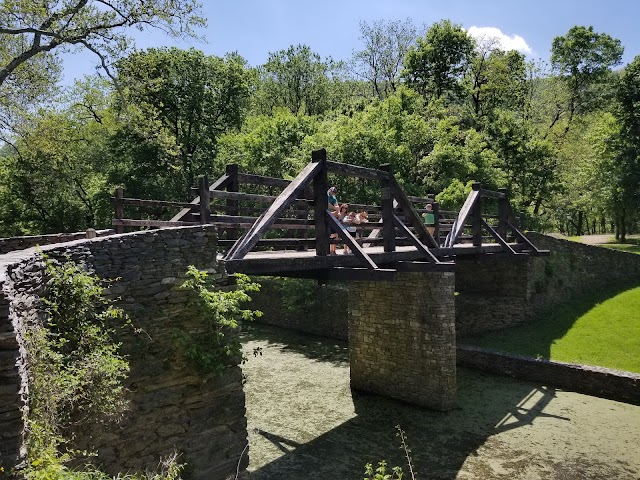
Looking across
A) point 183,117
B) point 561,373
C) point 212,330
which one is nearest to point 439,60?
point 183,117

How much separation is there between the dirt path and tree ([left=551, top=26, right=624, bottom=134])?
2350 centimetres

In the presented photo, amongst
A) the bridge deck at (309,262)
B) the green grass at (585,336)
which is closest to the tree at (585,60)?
the green grass at (585,336)

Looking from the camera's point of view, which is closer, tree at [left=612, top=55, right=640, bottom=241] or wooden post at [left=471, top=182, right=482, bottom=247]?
wooden post at [left=471, top=182, right=482, bottom=247]

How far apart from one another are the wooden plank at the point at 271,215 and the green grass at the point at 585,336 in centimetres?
894

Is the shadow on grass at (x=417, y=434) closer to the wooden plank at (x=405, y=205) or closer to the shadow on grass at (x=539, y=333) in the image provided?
the shadow on grass at (x=539, y=333)

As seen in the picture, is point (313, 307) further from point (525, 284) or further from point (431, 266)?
point (431, 266)

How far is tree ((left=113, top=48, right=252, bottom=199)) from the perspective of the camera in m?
20.4

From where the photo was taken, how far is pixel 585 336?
1293 cm

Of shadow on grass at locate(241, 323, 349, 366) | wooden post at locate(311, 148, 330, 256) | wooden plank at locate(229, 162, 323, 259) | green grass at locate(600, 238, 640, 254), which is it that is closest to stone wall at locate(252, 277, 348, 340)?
shadow on grass at locate(241, 323, 349, 366)

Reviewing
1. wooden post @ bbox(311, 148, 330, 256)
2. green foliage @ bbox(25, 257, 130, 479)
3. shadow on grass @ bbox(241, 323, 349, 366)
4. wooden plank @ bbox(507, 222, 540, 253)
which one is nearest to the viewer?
green foliage @ bbox(25, 257, 130, 479)

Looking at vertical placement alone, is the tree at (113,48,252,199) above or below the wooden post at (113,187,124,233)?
above

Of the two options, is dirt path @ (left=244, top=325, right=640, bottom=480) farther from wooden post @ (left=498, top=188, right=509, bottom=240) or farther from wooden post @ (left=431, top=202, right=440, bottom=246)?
wooden post @ (left=498, top=188, right=509, bottom=240)

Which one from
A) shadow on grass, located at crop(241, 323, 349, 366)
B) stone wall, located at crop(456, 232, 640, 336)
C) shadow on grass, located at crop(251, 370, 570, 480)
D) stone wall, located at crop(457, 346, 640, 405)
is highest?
stone wall, located at crop(456, 232, 640, 336)

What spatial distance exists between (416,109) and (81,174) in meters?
17.2
